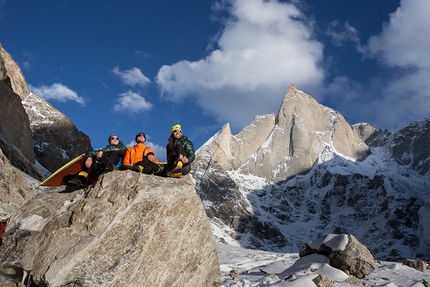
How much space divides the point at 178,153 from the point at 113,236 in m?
2.38

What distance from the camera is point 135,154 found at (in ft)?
24.7

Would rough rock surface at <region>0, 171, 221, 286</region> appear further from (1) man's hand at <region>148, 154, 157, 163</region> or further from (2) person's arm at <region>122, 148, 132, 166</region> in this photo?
(2) person's arm at <region>122, 148, 132, 166</region>

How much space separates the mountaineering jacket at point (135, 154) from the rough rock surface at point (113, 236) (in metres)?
0.83

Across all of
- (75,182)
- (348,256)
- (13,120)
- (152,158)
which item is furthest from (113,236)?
(13,120)

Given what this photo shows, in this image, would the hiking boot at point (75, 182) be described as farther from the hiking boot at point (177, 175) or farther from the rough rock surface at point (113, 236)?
the hiking boot at point (177, 175)

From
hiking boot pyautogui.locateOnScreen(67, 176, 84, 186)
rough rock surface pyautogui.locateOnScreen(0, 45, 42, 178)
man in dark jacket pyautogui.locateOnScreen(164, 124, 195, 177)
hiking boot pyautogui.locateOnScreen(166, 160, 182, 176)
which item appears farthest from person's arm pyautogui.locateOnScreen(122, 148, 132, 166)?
rough rock surface pyautogui.locateOnScreen(0, 45, 42, 178)

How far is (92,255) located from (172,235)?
1.43m

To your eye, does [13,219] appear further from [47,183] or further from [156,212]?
[156,212]

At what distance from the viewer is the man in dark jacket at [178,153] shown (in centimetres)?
747

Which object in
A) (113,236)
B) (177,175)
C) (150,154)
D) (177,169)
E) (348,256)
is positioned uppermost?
(150,154)

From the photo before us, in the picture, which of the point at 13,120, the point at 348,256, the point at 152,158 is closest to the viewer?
the point at 152,158

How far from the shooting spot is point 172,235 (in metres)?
6.56

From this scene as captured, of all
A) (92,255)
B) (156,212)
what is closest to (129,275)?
(92,255)

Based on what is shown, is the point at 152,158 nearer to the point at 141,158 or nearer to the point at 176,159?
the point at 141,158
